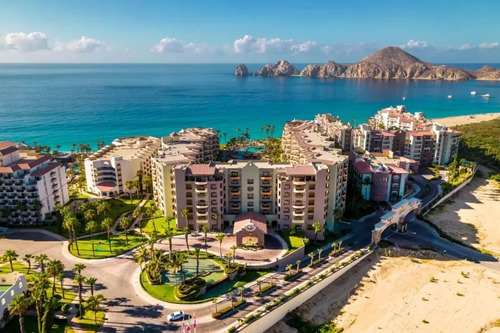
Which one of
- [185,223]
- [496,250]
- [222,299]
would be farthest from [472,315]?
[185,223]

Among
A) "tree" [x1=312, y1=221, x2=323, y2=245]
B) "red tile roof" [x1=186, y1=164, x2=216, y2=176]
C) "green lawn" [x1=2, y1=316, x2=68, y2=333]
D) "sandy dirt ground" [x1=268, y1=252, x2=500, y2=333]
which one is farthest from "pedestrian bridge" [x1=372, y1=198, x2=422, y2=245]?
"green lawn" [x1=2, y1=316, x2=68, y2=333]

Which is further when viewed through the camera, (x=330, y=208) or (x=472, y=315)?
(x=330, y=208)

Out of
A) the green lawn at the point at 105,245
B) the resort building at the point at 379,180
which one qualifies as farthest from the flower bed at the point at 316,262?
the green lawn at the point at 105,245

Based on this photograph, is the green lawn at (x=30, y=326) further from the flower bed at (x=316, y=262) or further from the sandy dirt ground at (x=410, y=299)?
the flower bed at (x=316, y=262)

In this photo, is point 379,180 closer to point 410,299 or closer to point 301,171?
point 301,171

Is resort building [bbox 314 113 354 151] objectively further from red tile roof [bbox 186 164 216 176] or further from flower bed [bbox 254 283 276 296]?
flower bed [bbox 254 283 276 296]

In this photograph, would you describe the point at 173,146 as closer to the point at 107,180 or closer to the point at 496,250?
the point at 107,180

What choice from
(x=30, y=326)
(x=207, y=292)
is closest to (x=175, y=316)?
(x=207, y=292)
